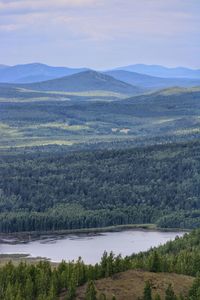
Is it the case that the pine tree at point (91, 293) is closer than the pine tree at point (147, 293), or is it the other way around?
the pine tree at point (91, 293)

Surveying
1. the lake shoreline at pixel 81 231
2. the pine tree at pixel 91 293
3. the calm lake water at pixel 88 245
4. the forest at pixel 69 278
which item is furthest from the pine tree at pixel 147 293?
the lake shoreline at pixel 81 231

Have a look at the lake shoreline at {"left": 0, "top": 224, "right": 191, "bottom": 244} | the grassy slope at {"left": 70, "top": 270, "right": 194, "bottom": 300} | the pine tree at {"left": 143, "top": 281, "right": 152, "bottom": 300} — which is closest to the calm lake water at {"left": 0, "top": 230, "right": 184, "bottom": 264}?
the lake shoreline at {"left": 0, "top": 224, "right": 191, "bottom": 244}

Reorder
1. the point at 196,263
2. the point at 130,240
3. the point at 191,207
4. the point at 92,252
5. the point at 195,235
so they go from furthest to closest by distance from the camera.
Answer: the point at 191,207, the point at 130,240, the point at 92,252, the point at 195,235, the point at 196,263

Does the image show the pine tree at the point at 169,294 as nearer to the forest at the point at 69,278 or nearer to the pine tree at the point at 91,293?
the forest at the point at 69,278

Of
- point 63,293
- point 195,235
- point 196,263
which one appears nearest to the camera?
point 63,293

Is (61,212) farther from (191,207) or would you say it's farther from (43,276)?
(43,276)

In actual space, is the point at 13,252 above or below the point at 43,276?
below

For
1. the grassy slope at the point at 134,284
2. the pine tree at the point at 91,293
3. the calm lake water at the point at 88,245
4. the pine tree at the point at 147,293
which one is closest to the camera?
the pine tree at the point at 91,293

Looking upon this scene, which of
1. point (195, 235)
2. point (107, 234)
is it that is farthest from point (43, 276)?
point (107, 234)
